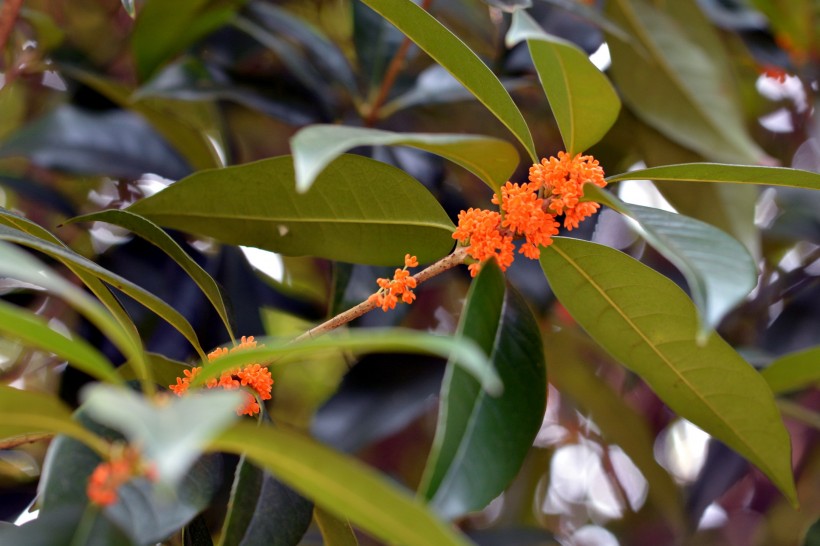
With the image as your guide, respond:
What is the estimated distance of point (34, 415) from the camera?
0.42m

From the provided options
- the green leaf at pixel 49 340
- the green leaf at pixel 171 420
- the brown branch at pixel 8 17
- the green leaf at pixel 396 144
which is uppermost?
the green leaf at pixel 396 144

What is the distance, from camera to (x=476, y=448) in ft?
1.61

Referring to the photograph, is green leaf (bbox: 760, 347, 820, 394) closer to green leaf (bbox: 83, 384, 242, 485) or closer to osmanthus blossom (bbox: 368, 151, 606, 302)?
osmanthus blossom (bbox: 368, 151, 606, 302)

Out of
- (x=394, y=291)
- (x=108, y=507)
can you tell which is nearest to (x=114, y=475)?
(x=108, y=507)

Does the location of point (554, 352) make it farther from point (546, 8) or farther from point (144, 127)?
point (144, 127)

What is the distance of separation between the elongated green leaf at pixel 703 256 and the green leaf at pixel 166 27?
2.19ft

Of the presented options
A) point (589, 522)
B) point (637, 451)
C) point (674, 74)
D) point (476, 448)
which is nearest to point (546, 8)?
point (674, 74)

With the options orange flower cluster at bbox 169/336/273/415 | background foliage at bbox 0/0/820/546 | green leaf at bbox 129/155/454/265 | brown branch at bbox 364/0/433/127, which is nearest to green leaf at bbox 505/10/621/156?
background foliage at bbox 0/0/820/546

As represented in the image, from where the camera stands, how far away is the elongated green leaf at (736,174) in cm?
57

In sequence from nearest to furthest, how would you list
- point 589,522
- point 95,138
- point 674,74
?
point 95,138, point 674,74, point 589,522

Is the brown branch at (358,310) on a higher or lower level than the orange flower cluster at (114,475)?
higher

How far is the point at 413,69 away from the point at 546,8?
262mm

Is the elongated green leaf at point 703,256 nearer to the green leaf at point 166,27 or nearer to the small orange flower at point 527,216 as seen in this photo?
the small orange flower at point 527,216

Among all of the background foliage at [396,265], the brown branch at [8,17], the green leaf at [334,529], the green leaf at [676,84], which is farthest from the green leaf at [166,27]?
the green leaf at [334,529]
